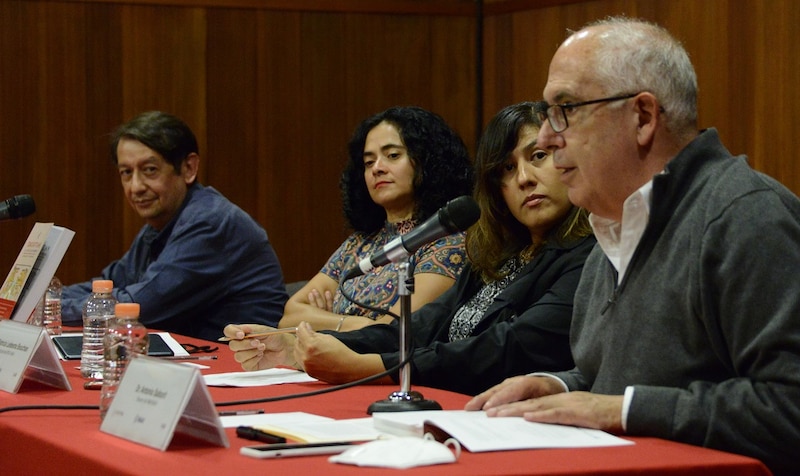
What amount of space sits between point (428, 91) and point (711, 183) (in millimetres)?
4257

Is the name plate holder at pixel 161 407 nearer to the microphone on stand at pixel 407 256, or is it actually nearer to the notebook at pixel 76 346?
the microphone on stand at pixel 407 256

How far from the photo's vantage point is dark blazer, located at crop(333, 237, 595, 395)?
2.46 meters

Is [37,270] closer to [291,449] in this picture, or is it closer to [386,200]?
[386,200]

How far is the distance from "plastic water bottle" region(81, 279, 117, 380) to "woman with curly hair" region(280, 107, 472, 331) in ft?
2.84

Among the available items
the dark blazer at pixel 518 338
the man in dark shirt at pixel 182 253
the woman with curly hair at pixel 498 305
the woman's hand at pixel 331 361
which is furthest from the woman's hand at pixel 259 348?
the man in dark shirt at pixel 182 253

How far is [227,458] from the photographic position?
4.97 ft

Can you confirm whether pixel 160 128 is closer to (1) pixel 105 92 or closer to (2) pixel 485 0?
(1) pixel 105 92

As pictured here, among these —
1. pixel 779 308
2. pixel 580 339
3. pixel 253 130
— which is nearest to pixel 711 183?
pixel 779 308

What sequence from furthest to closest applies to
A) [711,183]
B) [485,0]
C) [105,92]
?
1. [485,0]
2. [105,92]
3. [711,183]

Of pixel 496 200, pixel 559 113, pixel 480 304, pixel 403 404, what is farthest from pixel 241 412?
pixel 496 200

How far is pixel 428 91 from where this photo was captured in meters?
5.97

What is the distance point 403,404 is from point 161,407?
1.58ft

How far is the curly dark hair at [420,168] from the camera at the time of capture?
365 centimetres

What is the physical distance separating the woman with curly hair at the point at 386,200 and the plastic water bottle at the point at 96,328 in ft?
2.84
